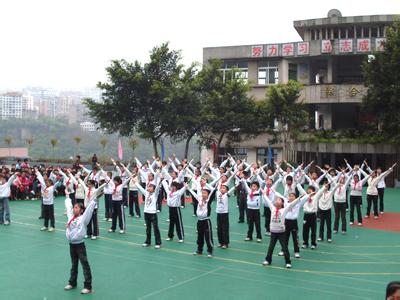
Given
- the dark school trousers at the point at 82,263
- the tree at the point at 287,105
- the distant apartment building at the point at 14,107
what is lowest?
the dark school trousers at the point at 82,263

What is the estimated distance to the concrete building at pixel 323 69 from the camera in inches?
1150

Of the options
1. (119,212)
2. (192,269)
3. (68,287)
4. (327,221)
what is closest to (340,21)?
(327,221)

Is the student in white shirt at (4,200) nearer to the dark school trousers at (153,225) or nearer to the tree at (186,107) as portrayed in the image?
the dark school trousers at (153,225)

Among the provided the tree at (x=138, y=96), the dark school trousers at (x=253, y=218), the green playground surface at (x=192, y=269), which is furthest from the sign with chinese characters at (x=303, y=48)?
the dark school trousers at (x=253, y=218)

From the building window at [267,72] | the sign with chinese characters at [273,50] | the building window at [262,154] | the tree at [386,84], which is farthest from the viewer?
the building window at [262,154]

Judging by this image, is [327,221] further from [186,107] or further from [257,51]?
[257,51]

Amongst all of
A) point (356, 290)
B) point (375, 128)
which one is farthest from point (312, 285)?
point (375, 128)

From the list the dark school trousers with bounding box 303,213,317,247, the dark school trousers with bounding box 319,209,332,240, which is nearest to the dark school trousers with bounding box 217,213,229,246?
the dark school trousers with bounding box 303,213,317,247

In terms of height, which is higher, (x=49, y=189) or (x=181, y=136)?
(x=181, y=136)

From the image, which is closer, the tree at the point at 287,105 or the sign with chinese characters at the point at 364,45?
the tree at the point at 287,105

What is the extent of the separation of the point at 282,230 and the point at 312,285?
1281 mm

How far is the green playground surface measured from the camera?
7750 mm

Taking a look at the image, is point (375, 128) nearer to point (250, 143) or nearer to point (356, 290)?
point (250, 143)

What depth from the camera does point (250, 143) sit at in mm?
35312
